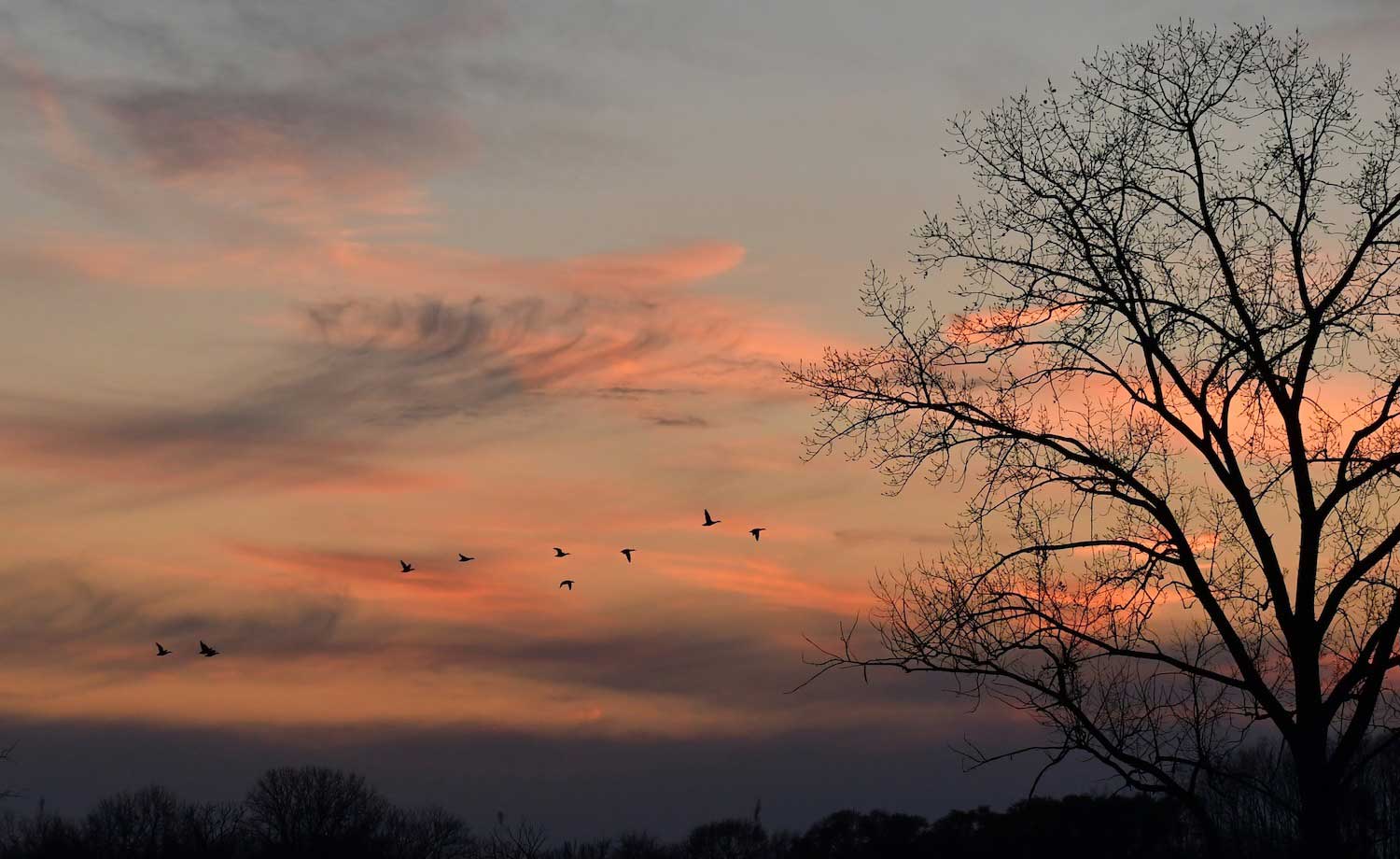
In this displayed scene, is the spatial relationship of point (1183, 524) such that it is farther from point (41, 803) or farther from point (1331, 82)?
point (41, 803)

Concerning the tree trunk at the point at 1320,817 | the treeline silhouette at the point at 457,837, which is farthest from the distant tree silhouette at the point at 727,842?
the tree trunk at the point at 1320,817

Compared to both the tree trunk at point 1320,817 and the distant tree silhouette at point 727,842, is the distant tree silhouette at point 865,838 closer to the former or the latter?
the distant tree silhouette at point 727,842

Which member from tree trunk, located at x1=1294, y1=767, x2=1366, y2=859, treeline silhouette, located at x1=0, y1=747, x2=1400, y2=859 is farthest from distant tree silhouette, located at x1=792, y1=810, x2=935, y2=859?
tree trunk, located at x1=1294, y1=767, x2=1366, y2=859

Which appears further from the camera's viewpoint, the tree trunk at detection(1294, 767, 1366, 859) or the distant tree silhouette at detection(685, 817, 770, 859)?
the distant tree silhouette at detection(685, 817, 770, 859)

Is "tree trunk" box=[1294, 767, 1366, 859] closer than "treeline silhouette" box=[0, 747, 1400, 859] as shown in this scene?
Yes

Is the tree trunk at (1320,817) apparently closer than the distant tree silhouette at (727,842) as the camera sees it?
Yes

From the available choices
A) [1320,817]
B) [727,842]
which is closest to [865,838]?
[727,842]

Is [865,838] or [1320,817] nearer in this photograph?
[1320,817]

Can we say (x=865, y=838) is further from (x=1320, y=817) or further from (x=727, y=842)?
(x=1320, y=817)

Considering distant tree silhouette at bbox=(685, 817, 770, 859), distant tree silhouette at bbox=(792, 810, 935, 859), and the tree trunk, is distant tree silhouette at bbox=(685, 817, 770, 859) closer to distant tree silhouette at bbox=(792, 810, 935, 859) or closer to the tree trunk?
distant tree silhouette at bbox=(792, 810, 935, 859)

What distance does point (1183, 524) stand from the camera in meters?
14.9

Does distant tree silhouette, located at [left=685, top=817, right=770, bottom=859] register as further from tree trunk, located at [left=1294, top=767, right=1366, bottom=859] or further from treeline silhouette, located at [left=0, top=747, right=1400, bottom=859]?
tree trunk, located at [left=1294, top=767, right=1366, bottom=859]

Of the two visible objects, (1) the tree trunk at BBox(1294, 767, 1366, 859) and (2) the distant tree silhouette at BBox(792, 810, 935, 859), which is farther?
(2) the distant tree silhouette at BBox(792, 810, 935, 859)

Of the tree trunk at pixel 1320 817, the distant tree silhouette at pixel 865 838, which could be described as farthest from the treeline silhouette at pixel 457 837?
the tree trunk at pixel 1320 817
